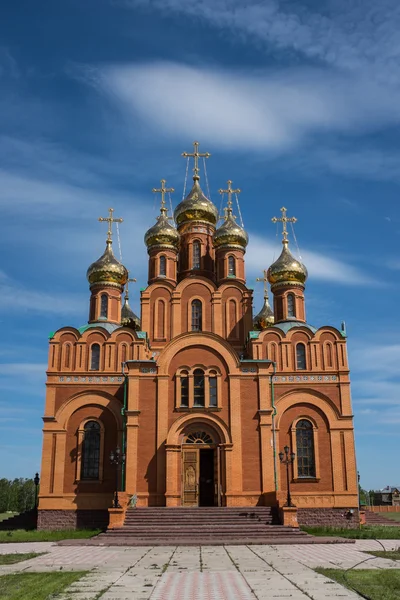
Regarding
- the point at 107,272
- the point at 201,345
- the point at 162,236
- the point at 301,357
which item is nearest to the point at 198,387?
the point at 201,345

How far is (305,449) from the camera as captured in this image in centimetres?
2872

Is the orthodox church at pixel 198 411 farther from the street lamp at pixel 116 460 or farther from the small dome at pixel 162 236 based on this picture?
the small dome at pixel 162 236

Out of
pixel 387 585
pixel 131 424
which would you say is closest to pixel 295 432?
pixel 131 424

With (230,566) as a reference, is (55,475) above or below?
above

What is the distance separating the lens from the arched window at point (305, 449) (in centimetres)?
2839

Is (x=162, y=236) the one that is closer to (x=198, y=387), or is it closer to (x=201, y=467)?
(x=198, y=387)

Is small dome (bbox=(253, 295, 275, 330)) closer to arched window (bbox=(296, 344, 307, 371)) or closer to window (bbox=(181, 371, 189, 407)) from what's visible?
arched window (bbox=(296, 344, 307, 371))

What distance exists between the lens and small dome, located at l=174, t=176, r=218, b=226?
3591 cm

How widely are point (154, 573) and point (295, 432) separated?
16672 mm

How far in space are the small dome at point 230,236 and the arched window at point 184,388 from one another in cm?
968

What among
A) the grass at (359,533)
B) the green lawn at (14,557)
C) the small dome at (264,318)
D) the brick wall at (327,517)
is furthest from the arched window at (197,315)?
the green lawn at (14,557)

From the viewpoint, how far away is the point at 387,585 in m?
11.0

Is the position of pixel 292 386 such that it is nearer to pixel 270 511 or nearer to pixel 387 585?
pixel 270 511

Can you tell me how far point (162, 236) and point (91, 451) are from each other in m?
12.6
